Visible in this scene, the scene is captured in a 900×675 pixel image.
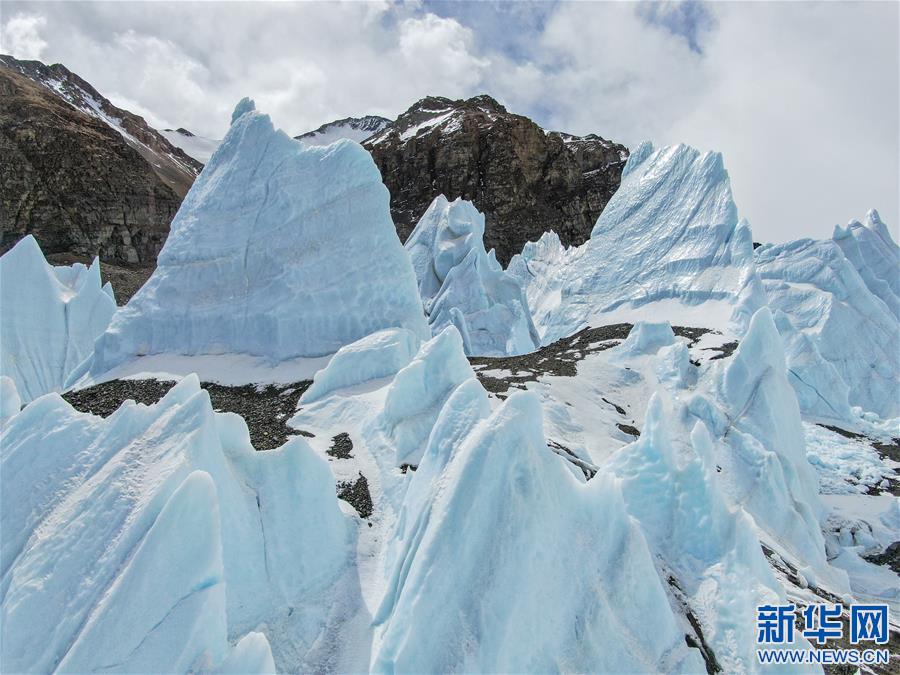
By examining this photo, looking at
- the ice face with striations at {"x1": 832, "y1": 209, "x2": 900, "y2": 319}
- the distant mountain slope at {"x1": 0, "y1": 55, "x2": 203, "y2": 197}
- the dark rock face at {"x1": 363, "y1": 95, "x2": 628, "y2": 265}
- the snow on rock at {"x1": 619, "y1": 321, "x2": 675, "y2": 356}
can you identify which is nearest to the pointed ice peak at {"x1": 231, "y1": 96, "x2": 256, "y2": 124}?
the snow on rock at {"x1": 619, "y1": 321, "x2": 675, "y2": 356}

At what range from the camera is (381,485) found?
916cm

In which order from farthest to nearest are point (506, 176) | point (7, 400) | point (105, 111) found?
point (105, 111)
point (506, 176)
point (7, 400)

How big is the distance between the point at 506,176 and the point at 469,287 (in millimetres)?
50279

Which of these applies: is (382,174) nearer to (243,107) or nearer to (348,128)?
(243,107)

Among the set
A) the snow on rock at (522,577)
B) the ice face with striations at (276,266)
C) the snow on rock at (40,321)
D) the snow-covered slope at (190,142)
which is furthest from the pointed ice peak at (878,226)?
the snow-covered slope at (190,142)

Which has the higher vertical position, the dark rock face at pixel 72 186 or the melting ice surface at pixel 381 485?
the dark rock face at pixel 72 186

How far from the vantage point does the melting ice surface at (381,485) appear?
16.6 ft

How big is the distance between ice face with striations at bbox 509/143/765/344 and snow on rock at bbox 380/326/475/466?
58.3 feet

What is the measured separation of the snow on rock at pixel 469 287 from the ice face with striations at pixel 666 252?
9.32 feet

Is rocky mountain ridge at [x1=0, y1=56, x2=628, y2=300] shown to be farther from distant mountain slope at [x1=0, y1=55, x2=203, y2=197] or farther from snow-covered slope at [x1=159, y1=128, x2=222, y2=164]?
snow-covered slope at [x1=159, y1=128, x2=222, y2=164]

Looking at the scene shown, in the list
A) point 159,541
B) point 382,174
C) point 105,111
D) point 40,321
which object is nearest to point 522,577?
point 159,541

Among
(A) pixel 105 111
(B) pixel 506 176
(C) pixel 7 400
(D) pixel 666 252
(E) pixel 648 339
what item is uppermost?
(A) pixel 105 111

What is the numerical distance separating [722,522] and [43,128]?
258ft

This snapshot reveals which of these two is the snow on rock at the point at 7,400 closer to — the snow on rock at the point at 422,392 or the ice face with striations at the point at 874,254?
the snow on rock at the point at 422,392
